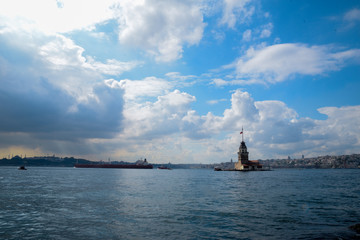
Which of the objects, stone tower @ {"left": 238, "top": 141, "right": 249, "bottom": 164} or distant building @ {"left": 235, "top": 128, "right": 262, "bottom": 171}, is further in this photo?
stone tower @ {"left": 238, "top": 141, "right": 249, "bottom": 164}

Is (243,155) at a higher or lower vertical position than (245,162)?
higher

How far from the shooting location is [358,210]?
2772 cm

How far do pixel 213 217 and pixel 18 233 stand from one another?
16.2m

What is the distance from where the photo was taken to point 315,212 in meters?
26.3

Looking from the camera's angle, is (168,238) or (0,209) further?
(0,209)

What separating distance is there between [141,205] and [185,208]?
5.80m

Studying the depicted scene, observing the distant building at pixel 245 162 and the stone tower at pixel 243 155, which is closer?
the distant building at pixel 245 162

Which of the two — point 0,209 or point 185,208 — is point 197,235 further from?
point 0,209

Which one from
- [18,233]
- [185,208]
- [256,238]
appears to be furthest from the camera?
[185,208]

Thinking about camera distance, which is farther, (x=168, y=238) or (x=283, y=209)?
(x=283, y=209)

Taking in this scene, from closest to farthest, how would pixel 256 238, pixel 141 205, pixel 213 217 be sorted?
pixel 256 238
pixel 213 217
pixel 141 205

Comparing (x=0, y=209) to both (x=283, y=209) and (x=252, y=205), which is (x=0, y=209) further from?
(x=283, y=209)

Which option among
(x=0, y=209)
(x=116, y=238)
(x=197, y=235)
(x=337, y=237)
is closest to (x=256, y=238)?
(x=197, y=235)

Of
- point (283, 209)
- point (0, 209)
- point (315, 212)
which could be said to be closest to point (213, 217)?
point (283, 209)
